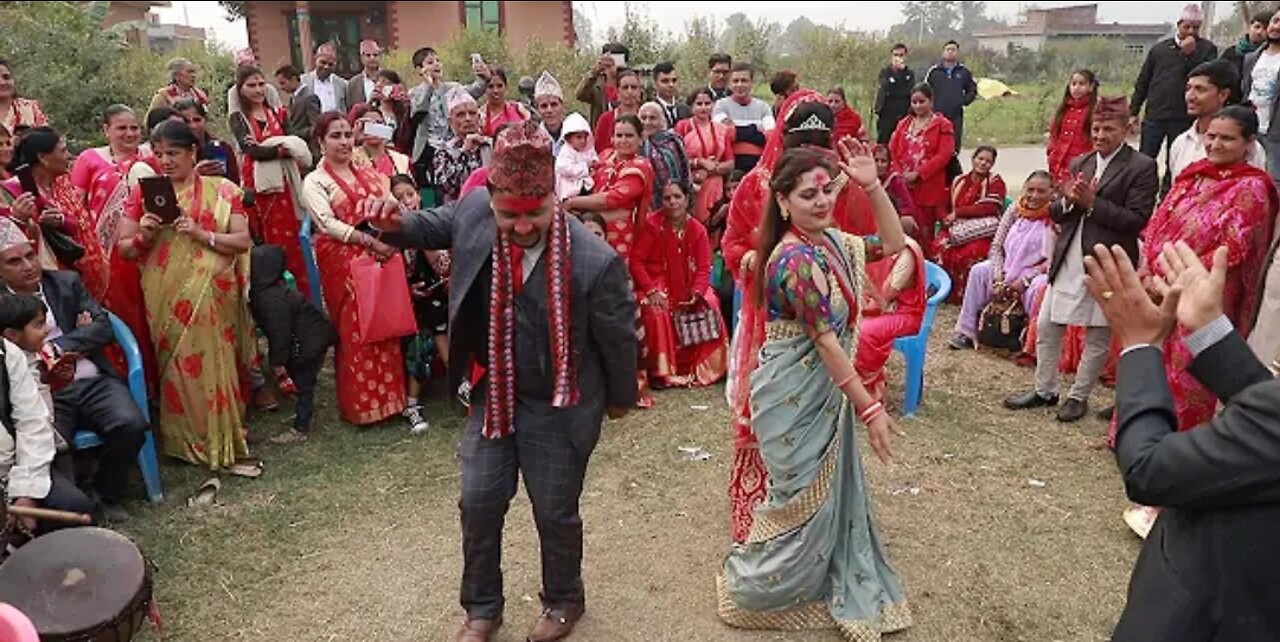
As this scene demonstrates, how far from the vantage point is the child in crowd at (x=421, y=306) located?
562 centimetres

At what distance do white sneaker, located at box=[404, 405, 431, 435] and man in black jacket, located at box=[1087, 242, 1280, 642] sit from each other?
166 inches

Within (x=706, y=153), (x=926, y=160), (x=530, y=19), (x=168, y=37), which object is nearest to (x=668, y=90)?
(x=706, y=153)

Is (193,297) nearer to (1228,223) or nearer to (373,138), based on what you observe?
(373,138)

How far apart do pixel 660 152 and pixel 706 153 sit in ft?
3.52

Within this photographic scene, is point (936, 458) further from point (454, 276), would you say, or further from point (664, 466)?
point (454, 276)

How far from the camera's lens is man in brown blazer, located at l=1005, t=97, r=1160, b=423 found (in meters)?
5.08

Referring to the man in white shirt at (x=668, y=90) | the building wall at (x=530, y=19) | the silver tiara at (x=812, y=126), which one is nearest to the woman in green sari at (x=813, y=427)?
the silver tiara at (x=812, y=126)

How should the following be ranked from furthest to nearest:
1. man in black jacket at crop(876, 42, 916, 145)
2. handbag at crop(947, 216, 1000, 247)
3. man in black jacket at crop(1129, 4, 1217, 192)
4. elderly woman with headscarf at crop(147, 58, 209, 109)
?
man in black jacket at crop(876, 42, 916, 145) < man in black jacket at crop(1129, 4, 1217, 192) < handbag at crop(947, 216, 1000, 247) < elderly woman with headscarf at crop(147, 58, 209, 109)

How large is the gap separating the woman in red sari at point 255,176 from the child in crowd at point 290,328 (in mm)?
649

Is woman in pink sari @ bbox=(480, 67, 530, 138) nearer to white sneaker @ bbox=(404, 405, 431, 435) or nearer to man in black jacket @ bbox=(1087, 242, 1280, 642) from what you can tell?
white sneaker @ bbox=(404, 405, 431, 435)

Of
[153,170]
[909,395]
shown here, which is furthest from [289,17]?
[909,395]

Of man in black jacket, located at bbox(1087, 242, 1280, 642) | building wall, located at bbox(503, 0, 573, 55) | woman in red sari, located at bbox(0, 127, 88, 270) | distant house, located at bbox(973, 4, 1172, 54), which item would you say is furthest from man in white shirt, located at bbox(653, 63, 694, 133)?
distant house, located at bbox(973, 4, 1172, 54)

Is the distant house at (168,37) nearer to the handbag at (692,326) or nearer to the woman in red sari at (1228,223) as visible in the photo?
the handbag at (692,326)

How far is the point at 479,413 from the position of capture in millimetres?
3291
